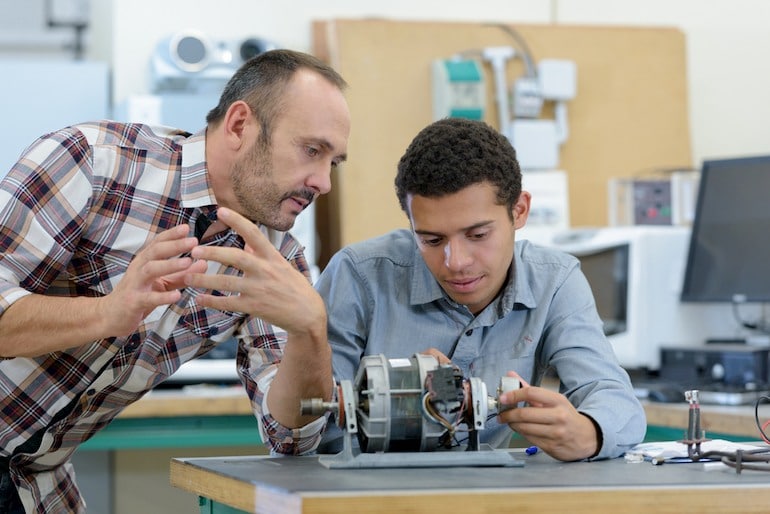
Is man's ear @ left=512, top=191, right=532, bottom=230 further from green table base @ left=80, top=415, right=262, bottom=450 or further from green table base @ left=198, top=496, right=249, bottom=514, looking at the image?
green table base @ left=80, top=415, right=262, bottom=450

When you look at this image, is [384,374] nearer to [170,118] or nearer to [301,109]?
[301,109]

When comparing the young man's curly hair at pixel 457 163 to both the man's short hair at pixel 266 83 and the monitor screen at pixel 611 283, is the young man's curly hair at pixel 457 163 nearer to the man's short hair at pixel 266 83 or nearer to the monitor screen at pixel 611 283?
the man's short hair at pixel 266 83

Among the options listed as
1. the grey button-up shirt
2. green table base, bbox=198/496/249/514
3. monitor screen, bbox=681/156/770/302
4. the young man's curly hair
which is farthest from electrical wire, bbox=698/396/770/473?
monitor screen, bbox=681/156/770/302

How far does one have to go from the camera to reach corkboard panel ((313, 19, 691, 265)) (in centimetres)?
384

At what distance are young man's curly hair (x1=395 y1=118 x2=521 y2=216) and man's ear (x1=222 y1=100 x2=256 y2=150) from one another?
0.88 feet

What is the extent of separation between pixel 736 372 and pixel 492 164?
4.83ft

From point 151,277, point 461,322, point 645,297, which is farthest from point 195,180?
point 645,297

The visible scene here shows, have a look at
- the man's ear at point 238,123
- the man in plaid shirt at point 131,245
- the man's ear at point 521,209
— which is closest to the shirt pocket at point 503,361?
the man's ear at point 521,209

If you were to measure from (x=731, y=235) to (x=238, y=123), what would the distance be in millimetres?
1855

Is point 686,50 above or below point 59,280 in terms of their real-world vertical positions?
above

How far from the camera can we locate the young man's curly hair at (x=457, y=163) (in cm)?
172

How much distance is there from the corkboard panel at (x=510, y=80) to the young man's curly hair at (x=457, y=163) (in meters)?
1.99

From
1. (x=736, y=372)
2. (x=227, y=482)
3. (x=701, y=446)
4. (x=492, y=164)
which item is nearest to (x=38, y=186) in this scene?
(x=227, y=482)

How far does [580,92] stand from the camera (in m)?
4.09
